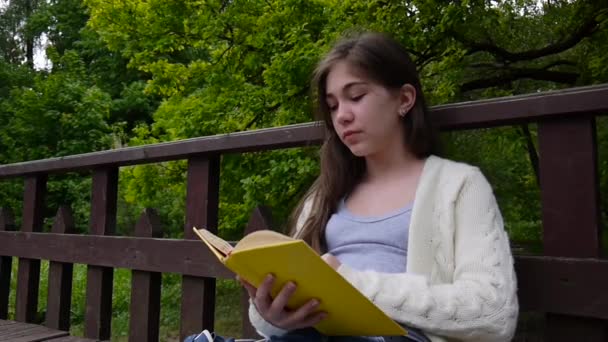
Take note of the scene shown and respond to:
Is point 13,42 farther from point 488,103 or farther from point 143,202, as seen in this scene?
point 488,103

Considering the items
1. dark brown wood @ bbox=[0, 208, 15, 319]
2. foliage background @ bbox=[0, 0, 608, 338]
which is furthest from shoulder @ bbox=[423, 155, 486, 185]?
foliage background @ bbox=[0, 0, 608, 338]

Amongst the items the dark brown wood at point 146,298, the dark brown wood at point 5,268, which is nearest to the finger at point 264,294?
the dark brown wood at point 146,298

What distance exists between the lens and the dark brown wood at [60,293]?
7.74 ft

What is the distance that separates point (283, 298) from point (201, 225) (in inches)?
33.1

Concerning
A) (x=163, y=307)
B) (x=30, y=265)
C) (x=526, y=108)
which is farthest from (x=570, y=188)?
(x=163, y=307)

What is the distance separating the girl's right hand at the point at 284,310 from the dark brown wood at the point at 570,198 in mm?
473

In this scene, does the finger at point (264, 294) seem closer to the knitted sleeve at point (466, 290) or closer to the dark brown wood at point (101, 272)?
the knitted sleeve at point (466, 290)

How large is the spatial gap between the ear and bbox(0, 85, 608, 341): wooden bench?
0.07 metres

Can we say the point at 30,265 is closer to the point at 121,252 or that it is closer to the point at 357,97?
the point at 121,252

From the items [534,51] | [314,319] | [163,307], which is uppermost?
[534,51]

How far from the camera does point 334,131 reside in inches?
61.0

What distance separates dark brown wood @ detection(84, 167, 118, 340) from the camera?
218 centimetres

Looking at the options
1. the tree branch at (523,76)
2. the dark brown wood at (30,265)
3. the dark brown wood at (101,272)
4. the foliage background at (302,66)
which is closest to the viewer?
the dark brown wood at (101,272)

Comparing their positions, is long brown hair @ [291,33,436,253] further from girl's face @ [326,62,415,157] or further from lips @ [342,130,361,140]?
lips @ [342,130,361,140]
